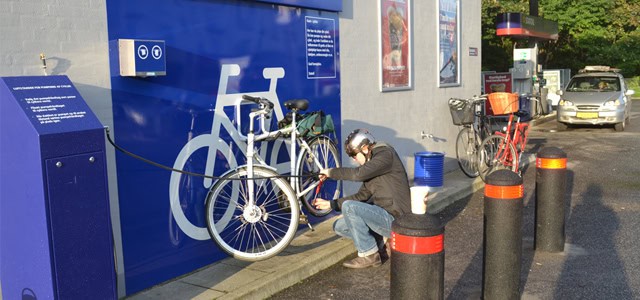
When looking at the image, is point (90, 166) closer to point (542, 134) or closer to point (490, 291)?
point (490, 291)

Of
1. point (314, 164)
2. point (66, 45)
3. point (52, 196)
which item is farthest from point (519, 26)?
point (52, 196)

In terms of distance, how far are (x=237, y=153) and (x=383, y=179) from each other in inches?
53.2

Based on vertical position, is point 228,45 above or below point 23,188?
above

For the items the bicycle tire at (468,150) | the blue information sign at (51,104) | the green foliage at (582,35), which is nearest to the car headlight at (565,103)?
the bicycle tire at (468,150)

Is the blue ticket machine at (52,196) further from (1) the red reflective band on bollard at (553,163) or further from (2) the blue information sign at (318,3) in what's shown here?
(1) the red reflective band on bollard at (553,163)

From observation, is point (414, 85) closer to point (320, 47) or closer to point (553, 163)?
point (320, 47)

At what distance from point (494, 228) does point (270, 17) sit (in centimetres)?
296

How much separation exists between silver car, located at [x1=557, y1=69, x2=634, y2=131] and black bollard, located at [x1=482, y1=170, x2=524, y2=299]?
13528 mm

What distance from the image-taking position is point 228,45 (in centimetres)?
591

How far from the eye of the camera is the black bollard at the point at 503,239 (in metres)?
4.87

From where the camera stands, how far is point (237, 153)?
611 centimetres

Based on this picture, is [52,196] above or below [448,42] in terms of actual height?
below

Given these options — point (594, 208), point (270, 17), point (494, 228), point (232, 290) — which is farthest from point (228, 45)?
point (594, 208)

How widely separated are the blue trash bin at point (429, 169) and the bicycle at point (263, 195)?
75.2 inches
